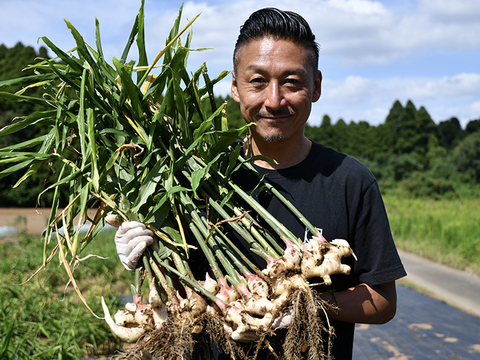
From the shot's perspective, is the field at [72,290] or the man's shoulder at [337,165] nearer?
the man's shoulder at [337,165]

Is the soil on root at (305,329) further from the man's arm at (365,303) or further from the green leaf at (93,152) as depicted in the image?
the green leaf at (93,152)

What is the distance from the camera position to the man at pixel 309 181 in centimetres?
142

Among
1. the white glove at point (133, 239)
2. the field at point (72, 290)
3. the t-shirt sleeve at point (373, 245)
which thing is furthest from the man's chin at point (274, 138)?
the field at point (72, 290)

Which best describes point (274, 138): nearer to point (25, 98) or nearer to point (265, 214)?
point (265, 214)

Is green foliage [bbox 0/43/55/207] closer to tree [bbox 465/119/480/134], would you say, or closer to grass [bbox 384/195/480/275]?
grass [bbox 384/195/480/275]

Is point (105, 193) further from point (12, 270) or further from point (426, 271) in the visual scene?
point (426, 271)

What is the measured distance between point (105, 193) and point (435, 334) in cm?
476

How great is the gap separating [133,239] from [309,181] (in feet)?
2.16

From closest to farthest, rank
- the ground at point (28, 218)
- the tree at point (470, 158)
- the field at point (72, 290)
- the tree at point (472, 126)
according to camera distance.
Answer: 1. the field at point (72, 290)
2. the ground at point (28, 218)
3. the tree at point (470, 158)
4. the tree at point (472, 126)

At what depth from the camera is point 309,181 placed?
1.53 meters

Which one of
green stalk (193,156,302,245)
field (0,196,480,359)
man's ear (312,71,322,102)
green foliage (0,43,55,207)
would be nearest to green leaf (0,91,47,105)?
field (0,196,480,359)

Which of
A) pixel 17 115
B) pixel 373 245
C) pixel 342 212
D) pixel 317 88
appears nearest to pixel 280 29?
pixel 317 88

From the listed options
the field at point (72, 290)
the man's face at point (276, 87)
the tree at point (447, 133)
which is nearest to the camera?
the man's face at point (276, 87)

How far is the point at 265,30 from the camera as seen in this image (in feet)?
4.82
